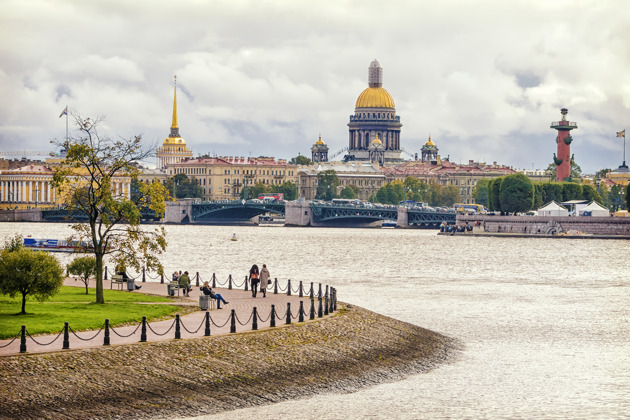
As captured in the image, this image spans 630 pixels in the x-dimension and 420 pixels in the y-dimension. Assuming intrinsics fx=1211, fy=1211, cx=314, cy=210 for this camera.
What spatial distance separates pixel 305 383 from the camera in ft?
73.5

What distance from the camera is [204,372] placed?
834 inches

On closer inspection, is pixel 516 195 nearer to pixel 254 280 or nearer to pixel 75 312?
pixel 254 280

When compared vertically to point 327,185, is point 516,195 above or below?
below

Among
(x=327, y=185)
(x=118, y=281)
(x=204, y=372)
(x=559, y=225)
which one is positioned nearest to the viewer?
(x=204, y=372)

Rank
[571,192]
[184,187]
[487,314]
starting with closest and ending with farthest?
1. [487,314]
2. [571,192]
3. [184,187]

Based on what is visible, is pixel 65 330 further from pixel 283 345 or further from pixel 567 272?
pixel 567 272

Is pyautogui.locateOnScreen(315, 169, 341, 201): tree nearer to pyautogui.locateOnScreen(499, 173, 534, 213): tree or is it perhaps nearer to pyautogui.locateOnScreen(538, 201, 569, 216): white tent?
pyautogui.locateOnScreen(499, 173, 534, 213): tree

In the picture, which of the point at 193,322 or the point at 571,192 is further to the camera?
the point at 571,192

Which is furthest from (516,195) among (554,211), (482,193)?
(482,193)

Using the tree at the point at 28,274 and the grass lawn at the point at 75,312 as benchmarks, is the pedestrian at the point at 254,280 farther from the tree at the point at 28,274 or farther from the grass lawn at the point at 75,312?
the tree at the point at 28,274

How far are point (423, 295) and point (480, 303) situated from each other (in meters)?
3.39

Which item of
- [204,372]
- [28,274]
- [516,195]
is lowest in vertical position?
[204,372]

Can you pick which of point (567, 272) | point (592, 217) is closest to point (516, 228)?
point (592, 217)

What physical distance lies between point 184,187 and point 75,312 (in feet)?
529
